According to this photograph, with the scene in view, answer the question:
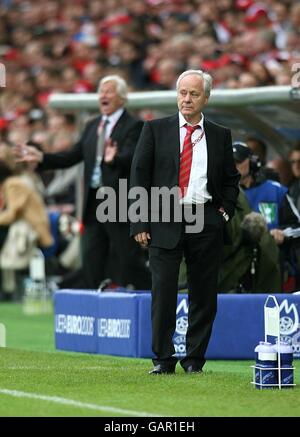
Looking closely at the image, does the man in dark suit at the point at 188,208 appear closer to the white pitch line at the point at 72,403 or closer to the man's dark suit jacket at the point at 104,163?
the white pitch line at the point at 72,403

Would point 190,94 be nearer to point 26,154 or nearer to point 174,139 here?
point 174,139

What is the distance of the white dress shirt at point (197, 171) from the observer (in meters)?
9.38

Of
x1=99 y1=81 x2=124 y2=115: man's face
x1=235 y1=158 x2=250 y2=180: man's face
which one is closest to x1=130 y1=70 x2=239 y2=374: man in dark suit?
x1=235 y1=158 x2=250 y2=180: man's face

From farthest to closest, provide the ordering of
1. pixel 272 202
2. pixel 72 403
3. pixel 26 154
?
1. pixel 26 154
2. pixel 272 202
3. pixel 72 403

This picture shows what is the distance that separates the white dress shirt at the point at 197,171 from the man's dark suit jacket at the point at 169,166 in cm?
3

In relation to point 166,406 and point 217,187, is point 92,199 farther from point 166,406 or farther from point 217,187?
point 166,406

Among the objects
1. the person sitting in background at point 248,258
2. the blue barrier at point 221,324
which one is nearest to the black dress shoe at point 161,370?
the blue barrier at point 221,324

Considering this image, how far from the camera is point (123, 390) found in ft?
27.8

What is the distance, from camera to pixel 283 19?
1800 cm

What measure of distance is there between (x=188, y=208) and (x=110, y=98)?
4.01 meters

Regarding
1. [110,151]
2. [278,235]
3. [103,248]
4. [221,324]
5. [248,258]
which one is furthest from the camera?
[103,248]

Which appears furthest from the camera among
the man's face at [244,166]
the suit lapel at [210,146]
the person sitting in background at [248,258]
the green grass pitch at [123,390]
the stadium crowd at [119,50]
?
the stadium crowd at [119,50]

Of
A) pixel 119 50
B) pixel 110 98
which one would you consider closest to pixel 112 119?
pixel 110 98

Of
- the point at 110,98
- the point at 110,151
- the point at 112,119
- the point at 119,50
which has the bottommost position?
the point at 110,151
